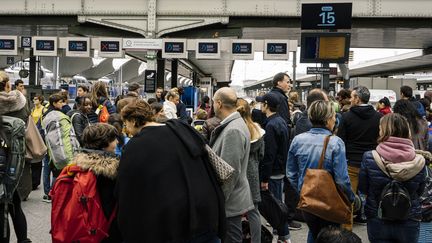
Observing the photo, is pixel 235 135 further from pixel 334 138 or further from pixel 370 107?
pixel 370 107

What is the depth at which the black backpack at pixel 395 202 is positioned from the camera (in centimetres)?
362

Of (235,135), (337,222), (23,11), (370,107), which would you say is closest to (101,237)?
(235,135)

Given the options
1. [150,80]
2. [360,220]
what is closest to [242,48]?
[150,80]

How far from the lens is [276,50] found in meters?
16.1

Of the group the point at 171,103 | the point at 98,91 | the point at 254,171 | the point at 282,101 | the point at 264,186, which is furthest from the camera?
the point at 171,103

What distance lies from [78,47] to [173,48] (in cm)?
349

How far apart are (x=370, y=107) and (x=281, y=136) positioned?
1346mm

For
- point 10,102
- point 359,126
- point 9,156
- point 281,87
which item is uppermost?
point 281,87

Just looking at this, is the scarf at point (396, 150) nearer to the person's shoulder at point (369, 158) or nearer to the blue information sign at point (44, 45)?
the person's shoulder at point (369, 158)

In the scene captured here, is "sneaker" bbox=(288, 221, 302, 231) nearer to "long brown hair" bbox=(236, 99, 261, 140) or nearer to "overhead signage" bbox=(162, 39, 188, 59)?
"long brown hair" bbox=(236, 99, 261, 140)

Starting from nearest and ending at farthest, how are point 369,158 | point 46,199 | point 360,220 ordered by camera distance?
point 369,158, point 360,220, point 46,199

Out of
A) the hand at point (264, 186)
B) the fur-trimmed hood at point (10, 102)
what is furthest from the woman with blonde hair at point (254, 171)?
the fur-trimmed hood at point (10, 102)

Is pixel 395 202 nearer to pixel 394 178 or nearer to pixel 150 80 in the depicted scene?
pixel 394 178

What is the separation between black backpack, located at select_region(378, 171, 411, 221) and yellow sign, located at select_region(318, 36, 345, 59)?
577 centimetres
